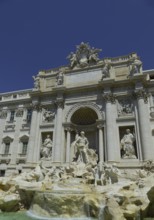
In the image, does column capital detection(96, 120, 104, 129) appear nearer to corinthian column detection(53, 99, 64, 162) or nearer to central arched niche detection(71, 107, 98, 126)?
central arched niche detection(71, 107, 98, 126)

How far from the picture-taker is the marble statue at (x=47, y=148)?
20609 mm

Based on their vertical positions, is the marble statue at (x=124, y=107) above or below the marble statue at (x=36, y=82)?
below

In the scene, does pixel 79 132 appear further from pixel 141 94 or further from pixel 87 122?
pixel 141 94

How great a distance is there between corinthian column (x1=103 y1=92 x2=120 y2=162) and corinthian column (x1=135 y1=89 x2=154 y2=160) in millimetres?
2562

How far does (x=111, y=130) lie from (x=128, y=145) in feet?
7.23

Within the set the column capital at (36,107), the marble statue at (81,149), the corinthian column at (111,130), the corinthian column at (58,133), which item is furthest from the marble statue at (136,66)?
the column capital at (36,107)

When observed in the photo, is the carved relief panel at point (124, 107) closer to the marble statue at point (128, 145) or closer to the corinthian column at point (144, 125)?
the corinthian column at point (144, 125)

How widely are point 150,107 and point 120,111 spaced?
10.2 ft

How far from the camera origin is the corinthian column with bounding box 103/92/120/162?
17.8 m

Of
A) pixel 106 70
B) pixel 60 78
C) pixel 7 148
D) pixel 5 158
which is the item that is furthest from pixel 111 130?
pixel 7 148

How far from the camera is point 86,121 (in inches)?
890

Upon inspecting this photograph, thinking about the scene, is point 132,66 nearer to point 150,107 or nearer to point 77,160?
point 150,107

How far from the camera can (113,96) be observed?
2058 cm

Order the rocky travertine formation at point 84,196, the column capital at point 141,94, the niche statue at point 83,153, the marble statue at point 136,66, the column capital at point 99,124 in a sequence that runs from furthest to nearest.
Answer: the marble statue at point 136,66, the column capital at point 99,124, the column capital at point 141,94, the niche statue at point 83,153, the rocky travertine formation at point 84,196
